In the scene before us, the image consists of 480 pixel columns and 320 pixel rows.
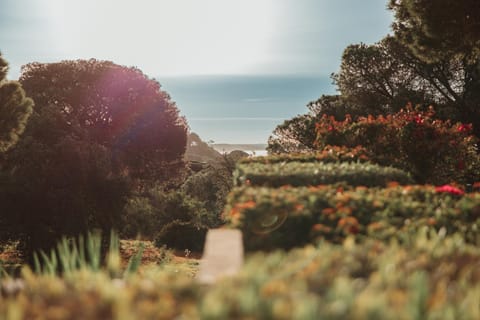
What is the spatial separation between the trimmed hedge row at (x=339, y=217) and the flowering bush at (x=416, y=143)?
8.89 metres

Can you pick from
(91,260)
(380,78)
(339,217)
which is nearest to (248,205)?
(339,217)

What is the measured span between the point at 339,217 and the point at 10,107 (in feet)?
41.1

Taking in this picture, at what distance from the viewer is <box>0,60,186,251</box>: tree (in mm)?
23062

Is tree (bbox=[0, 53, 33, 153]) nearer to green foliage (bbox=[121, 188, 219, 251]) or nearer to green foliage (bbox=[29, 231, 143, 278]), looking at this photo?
green foliage (bbox=[29, 231, 143, 278])

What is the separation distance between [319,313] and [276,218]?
10.3 ft

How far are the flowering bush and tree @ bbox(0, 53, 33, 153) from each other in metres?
9.08

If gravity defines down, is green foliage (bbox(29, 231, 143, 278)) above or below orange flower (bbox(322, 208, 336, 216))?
below

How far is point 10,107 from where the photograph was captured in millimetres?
15711

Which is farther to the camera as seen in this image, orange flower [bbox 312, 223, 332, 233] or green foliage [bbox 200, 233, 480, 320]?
orange flower [bbox 312, 223, 332, 233]

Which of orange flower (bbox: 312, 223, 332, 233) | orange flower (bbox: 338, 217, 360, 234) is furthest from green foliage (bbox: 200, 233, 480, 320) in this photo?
orange flower (bbox: 312, 223, 332, 233)

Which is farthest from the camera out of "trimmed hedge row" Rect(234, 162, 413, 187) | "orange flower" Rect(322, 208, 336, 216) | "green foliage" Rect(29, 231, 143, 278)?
"trimmed hedge row" Rect(234, 162, 413, 187)

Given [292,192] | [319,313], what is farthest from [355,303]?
[292,192]

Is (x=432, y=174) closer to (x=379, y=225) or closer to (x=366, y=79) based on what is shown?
(x=379, y=225)

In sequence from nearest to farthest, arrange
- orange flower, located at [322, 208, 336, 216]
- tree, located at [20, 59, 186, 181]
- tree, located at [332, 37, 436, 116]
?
1. orange flower, located at [322, 208, 336, 216]
2. tree, located at [20, 59, 186, 181]
3. tree, located at [332, 37, 436, 116]
